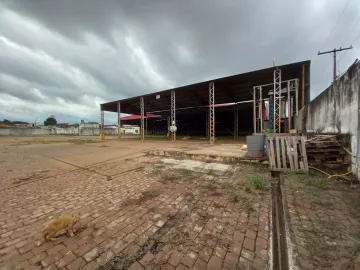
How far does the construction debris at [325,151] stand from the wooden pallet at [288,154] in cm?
33

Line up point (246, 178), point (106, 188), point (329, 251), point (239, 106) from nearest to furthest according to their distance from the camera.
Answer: point (329, 251), point (106, 188), point (246, 178), point (239, 106)

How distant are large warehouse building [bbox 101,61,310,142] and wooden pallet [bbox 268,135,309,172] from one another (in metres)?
3.39

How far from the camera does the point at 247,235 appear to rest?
1.96 metres

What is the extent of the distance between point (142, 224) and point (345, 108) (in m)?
5.78

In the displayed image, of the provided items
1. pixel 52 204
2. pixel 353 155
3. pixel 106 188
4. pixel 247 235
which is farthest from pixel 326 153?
pixel 52 204

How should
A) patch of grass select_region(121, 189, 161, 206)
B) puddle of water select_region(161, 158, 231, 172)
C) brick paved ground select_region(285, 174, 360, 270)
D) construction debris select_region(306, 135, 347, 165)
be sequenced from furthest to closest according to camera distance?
puddle of water select_region(161, 158, 231, 172), construction debris select_region(306, 135, 347, 165), patch of grass select_region(121, 189, 161, 206), brick paved ground select_region(285, 174, 360, 270)

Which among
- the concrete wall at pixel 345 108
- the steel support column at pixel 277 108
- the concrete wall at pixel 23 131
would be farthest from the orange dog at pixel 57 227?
the concrete wall at pixel 23 131

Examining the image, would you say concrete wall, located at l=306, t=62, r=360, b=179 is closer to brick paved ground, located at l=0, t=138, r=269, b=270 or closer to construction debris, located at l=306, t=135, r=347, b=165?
construction debris, located at l=306, t=135, r=347, b=165

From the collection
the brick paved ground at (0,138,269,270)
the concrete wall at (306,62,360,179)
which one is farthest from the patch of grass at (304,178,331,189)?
the brick paved ground at (0,138,269,270)

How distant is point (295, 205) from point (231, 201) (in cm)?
104

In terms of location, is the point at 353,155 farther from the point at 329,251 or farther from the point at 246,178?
the point at 329,251

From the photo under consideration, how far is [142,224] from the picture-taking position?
2.22 m

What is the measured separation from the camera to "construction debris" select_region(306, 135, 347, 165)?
14.0 feet

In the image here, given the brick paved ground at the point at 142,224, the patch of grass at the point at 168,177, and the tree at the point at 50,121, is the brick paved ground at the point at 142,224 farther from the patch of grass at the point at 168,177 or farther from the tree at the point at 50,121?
the tree at the point at 50,121
